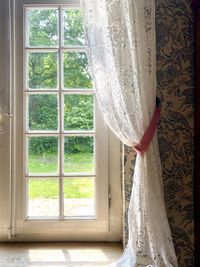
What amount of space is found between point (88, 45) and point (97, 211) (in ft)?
2.79

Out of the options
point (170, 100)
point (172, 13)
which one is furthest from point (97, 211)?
point (172, 13)

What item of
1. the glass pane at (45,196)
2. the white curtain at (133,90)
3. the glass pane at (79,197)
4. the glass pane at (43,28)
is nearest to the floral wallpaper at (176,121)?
the white curtain at (133,90)

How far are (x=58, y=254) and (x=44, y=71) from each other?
0.93m

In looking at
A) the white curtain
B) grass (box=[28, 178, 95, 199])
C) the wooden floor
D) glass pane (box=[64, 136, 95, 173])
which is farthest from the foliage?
the wooden floor

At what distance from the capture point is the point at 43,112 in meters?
1.71

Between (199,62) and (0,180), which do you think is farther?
(0,180)

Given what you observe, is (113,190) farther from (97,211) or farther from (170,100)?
(170,100)

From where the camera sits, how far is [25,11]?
1690 millimetres

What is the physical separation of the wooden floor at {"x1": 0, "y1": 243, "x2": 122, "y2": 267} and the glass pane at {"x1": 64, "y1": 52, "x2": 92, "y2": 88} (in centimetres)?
84

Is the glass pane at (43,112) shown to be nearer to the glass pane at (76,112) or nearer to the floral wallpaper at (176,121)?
the glass pane at (76,112)

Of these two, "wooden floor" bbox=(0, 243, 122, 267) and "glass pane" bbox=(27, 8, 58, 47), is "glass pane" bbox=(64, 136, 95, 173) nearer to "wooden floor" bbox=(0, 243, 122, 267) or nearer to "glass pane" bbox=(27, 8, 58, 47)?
"wooden floor" bbox=(0, 243, 122, 267)

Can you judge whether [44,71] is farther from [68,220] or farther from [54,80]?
[68,220]

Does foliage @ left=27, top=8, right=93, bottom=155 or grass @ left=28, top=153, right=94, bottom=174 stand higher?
foliage @ left=27, top=8, right=93, bottom=155

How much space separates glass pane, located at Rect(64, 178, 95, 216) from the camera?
67.4 inches
